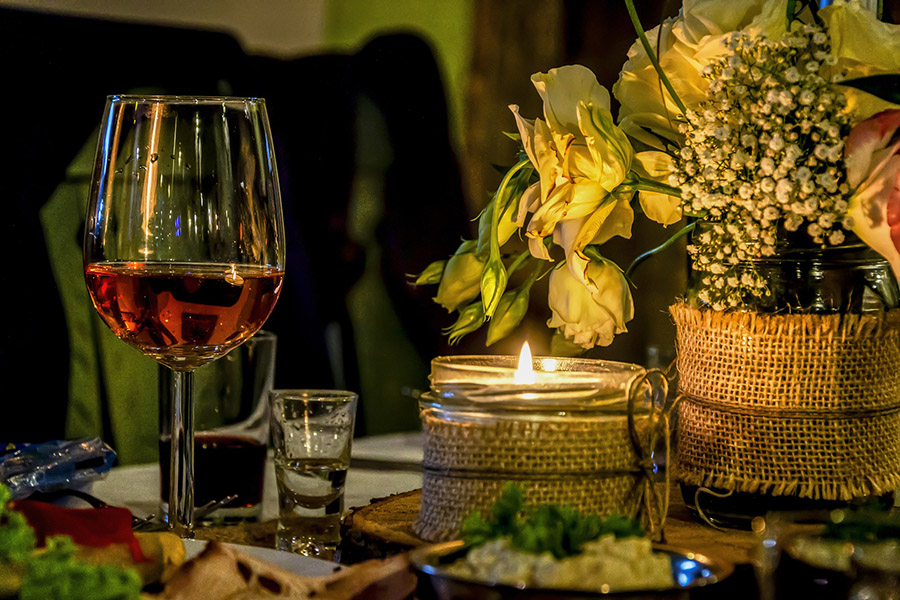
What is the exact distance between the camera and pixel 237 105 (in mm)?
726

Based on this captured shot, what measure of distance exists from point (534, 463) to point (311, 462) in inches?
11.3

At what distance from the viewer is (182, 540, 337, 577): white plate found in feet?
1.81

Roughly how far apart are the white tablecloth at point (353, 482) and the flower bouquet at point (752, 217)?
0.29m

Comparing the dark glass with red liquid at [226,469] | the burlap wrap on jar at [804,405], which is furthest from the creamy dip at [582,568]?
the dark glass with red liquid at [226,469]

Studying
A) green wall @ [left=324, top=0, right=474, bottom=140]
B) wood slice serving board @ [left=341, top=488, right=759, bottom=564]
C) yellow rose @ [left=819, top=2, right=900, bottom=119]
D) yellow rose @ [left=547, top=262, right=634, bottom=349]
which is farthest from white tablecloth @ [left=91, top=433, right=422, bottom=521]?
green wall @ [left=324, top=0, right=474, bottom=140]

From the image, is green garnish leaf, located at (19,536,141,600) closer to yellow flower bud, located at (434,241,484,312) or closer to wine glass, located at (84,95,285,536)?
wine glass, located at (84,95,285,536)

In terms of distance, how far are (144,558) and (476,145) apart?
223cm

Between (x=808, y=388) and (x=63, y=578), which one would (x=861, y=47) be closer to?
(x=808, y=388)

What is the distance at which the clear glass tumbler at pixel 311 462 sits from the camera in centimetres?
82

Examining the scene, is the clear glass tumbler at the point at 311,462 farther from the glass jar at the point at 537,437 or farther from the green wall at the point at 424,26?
the green wall at the point at 424,26

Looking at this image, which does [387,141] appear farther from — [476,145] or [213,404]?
[213,404]

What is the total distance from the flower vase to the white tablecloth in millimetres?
332

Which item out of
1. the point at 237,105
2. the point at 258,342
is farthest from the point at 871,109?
the point at 258,342

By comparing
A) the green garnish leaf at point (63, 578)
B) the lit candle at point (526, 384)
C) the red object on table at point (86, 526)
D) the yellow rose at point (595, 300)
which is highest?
the yellow rose at point (595, 300)
